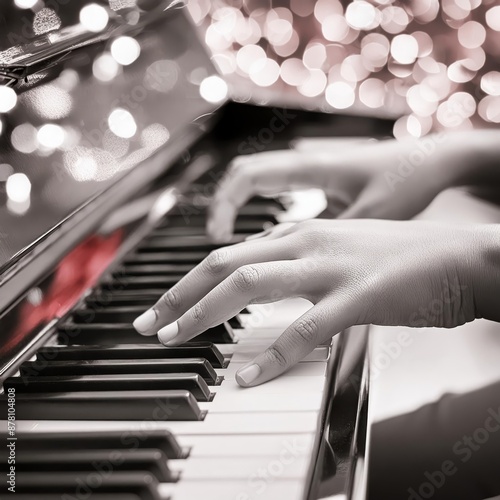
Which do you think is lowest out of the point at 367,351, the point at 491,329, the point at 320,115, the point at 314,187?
the point at 491,329

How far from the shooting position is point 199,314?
36.2 inches

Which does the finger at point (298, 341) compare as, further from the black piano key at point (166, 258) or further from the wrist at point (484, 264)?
the black piano key at point (166, 258)

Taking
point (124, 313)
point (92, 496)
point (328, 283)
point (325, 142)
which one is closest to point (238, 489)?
point (92, 496)

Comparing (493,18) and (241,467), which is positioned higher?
(493,18)

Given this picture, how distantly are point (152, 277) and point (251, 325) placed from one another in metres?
0.24

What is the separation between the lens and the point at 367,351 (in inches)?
38.9

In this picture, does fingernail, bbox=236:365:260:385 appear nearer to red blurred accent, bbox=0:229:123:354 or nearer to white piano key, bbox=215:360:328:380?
white piano key, bbox=215:360:328:380

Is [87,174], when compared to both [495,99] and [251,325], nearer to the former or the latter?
[251,325]

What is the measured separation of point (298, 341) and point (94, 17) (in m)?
0.80

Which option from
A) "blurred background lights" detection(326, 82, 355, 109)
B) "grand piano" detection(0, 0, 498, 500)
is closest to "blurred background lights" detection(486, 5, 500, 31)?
"blurred background lights" detection(326, 82, 355, 109)

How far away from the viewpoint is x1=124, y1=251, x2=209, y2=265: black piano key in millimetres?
1297

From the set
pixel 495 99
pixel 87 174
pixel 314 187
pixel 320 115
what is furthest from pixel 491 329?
pixel 495 99

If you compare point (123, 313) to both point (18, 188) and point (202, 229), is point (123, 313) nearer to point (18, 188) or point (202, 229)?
point (18, 188)

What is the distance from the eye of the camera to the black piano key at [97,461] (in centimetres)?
68
